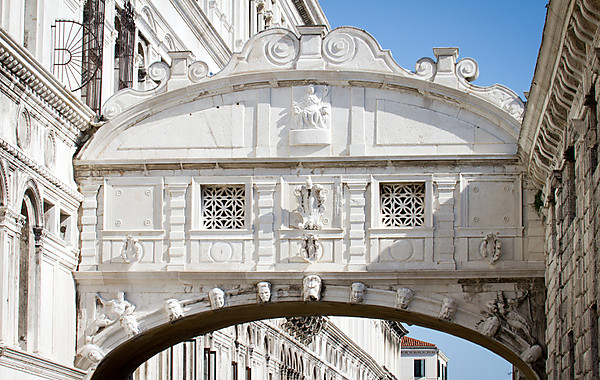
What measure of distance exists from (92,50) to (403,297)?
792cm

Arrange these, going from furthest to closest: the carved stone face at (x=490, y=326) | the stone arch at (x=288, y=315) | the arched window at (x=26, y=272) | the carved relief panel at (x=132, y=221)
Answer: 1. the carved relief panel at (x=132, y=221)
2. the stone arch at (x=288, y=315)
3. the carved stone face at (x=490, y=326)
4. the arched window at (x=26, y=272)

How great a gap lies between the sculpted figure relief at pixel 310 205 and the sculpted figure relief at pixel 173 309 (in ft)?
7.82

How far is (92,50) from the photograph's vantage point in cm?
2562

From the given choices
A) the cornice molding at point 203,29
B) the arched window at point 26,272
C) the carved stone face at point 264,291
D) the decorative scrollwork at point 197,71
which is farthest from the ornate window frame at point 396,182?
the cornice molding at point 203,29

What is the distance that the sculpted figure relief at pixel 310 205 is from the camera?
2234 cm

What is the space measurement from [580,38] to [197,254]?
9.16 meters

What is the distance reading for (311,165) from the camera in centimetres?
2258

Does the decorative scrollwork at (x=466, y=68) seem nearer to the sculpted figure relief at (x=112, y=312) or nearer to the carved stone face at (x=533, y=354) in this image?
the carved stone face at (x=533, y=354)

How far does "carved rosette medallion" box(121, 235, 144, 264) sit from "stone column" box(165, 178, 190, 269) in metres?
0.52

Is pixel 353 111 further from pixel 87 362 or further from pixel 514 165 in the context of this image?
pixel 87 362

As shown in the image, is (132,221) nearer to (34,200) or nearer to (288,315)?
(34,200)

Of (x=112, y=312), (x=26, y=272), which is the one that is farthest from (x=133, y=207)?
(x=26, y=272)

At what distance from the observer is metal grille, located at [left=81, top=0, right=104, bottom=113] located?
25102mm

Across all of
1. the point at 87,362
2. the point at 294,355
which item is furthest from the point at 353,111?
the point at 294,355
